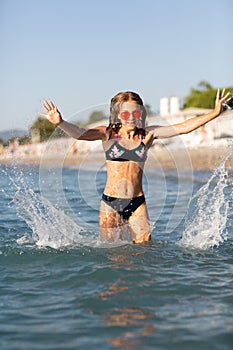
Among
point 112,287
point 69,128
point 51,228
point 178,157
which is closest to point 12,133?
point 51,228

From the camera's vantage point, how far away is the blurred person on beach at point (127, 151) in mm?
5965

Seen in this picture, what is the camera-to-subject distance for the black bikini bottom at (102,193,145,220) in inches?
238

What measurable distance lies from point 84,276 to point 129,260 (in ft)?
2.18

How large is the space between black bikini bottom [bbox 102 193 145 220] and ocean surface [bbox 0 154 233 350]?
396 mm

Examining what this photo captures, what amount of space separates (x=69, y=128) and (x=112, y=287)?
68.1 inches

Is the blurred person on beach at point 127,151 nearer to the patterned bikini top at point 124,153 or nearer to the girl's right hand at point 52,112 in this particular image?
the patterned bikini top at point 124,153

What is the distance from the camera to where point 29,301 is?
4.61 m

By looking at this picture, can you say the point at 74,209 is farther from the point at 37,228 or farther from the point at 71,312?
the point at 71,312

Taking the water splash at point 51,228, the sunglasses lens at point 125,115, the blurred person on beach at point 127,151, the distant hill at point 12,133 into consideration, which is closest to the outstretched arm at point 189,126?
the blurred person on beach at point 127,151

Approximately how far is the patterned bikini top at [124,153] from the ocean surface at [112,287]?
3.34ft

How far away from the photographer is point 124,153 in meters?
5.98

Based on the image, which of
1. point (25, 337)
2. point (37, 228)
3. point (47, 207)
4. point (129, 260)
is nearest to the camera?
point (25, 337)

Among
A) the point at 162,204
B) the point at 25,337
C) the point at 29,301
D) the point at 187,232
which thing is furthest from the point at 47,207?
the point at 162,204

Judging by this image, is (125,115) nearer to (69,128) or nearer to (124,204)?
(69,128)
